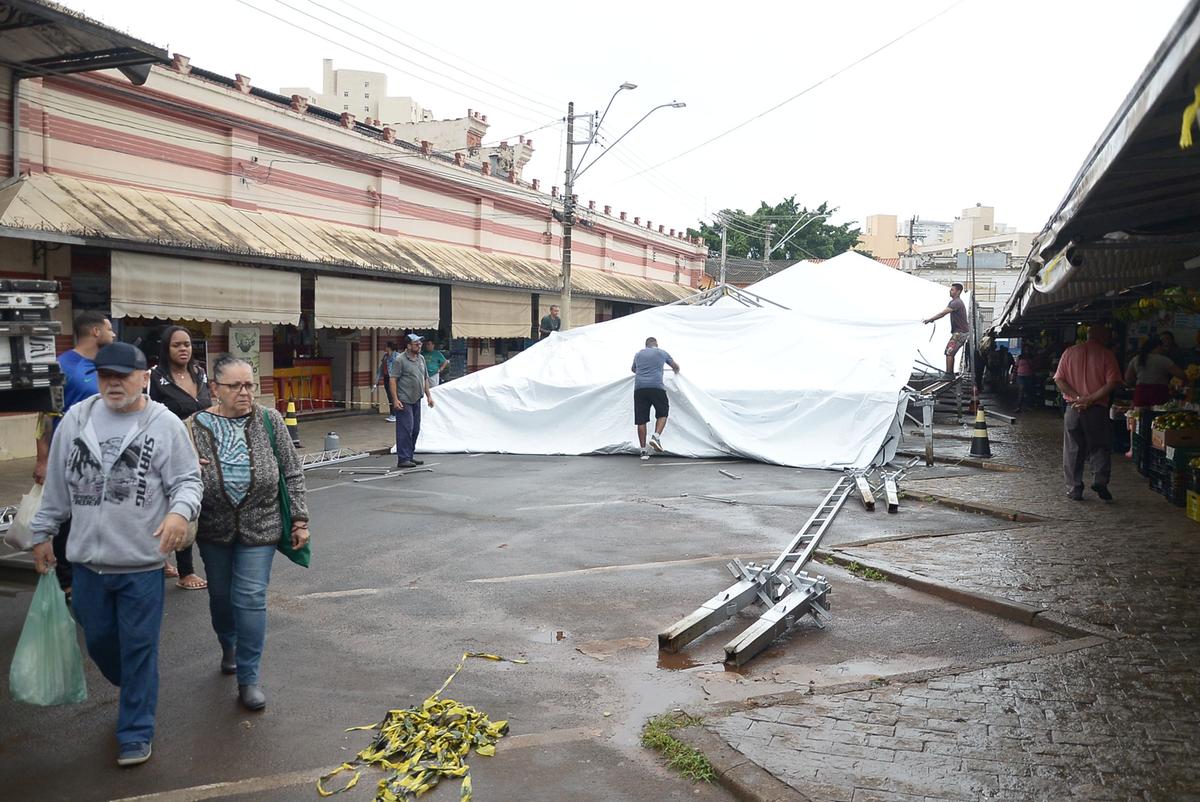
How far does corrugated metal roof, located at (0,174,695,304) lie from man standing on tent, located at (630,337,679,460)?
20.5 feet

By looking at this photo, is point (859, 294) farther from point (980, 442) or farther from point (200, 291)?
point (200, 291)

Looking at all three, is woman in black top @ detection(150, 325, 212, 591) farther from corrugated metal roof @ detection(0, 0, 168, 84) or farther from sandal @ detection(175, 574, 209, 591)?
corrugated metal roof @ detection(0, 0, 168, 84)

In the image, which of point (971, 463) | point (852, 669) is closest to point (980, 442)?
point (971, 463)

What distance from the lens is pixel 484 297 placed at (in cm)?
2298

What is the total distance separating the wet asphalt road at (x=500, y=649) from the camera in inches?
156

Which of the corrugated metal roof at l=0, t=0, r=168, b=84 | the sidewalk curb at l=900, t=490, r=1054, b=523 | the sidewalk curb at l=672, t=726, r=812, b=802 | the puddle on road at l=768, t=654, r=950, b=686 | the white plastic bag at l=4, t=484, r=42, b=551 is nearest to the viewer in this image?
the sidewalk curb at l=672, t=726, r=812, b=802

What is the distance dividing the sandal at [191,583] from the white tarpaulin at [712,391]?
830 centimetres

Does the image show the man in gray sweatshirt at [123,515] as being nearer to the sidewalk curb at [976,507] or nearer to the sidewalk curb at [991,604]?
the sidewalk curb at [991,604]

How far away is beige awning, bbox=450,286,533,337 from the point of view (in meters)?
21.9

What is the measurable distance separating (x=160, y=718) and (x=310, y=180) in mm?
16044

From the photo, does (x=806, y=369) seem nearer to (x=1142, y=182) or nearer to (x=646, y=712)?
(x=1142, y=182)

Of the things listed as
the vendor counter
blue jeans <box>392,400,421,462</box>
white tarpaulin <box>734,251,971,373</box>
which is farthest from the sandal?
white tarpaulin <box>734,251,971,373</box>

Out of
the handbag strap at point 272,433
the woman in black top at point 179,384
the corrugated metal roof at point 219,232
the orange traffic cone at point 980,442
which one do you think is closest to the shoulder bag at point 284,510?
the handbag strap at point 272,433

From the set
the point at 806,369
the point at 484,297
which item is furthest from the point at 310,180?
the point at 806,369
